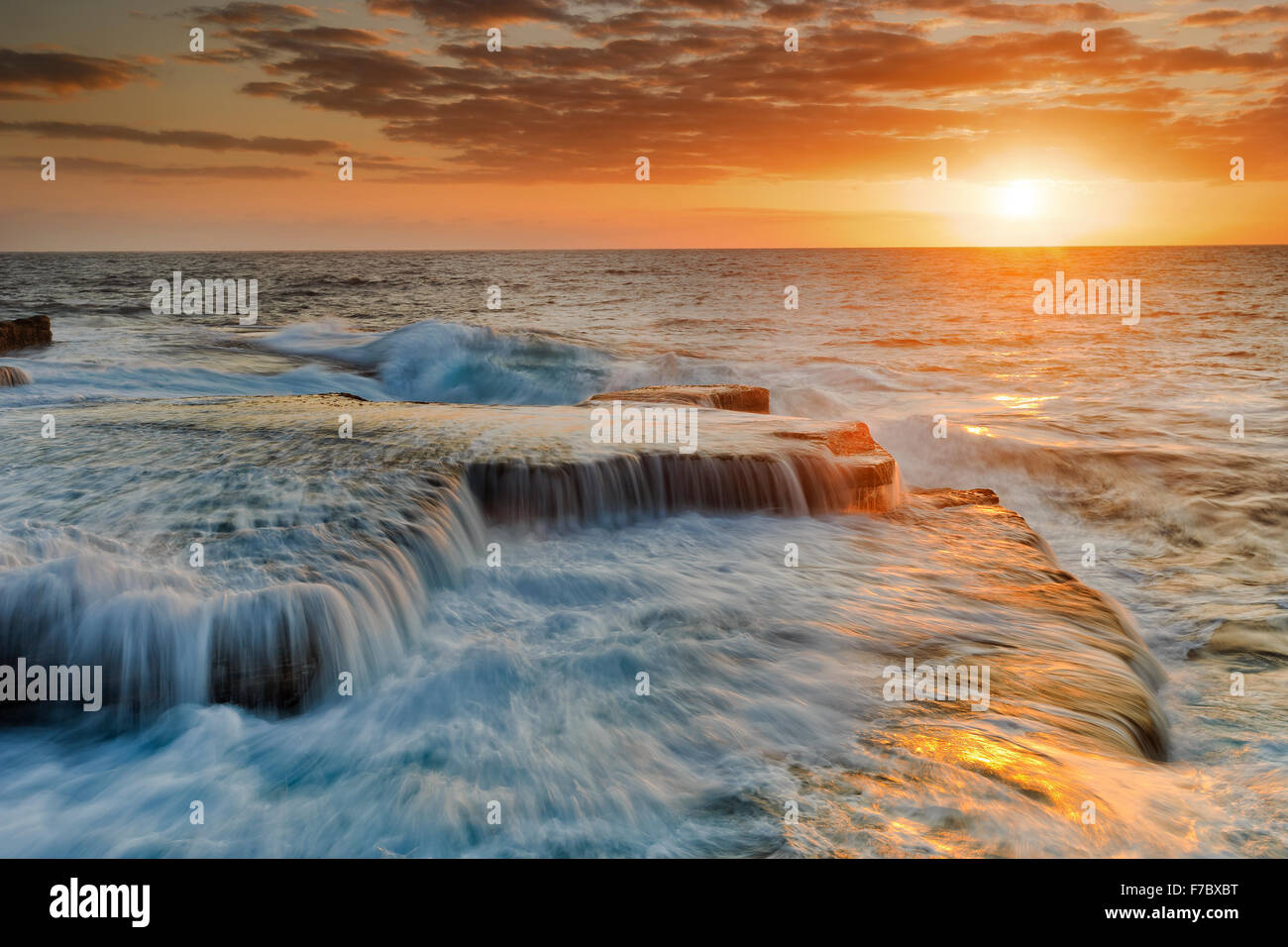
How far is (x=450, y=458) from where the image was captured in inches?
309

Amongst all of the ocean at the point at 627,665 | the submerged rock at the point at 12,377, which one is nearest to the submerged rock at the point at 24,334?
the submerged rock at the point at 12,377

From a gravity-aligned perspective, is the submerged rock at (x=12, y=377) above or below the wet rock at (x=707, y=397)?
above

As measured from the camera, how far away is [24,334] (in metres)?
19.6

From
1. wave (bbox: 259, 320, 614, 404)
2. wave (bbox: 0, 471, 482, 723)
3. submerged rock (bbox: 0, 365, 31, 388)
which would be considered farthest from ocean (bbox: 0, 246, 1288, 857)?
wave (bbox: 259, 320, 614, 404)

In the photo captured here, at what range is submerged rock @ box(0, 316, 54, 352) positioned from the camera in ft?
61.9

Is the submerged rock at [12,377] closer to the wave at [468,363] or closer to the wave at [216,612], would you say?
the wave at [468,363]

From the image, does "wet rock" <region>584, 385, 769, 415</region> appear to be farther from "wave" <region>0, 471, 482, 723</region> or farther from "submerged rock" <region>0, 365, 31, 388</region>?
"submerged rock" <region>0, 365, 31, 388</region>

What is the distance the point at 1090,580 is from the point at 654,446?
4.78 meters

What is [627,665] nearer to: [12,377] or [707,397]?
[707,397]

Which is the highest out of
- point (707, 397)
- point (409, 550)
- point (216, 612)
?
point (707, 397)

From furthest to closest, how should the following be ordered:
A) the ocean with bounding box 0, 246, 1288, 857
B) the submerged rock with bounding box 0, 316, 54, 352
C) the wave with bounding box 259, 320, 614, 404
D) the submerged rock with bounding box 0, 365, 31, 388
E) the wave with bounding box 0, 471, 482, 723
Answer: the wave with bounding box 259, 320, 614, 404 < the submerged rock with bounding box 0, 316, 54, 352 < the submerged rock with bounding box 0, 365, 31, 388 < the wave with bounding box 0, 471, 482, 723 < the ocean with bounding box 0, 246, 1288, 857

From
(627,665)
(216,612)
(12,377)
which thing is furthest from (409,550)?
(12,377)

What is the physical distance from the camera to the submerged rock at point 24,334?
18875 mm

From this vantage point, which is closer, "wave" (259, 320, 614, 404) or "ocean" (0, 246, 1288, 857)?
"ocean" (0, 246, 1288, 857)
